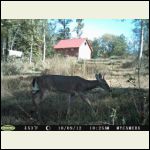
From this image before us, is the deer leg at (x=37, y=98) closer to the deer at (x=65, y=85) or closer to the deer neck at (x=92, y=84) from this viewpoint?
the deer at (x=65, y=85)

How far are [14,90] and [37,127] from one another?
1366 mm

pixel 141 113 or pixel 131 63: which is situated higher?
pixel 131 63

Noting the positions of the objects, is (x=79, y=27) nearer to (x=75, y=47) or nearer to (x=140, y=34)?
(x=75, y=47)

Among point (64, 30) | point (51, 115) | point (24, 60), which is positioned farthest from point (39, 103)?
point (64, 30)

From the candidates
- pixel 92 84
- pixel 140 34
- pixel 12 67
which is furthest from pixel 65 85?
pixel 140 34

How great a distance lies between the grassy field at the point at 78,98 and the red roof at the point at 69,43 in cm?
30

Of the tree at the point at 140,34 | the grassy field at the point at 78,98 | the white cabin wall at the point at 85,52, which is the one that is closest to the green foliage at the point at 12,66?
the grassy field at the point at 78,98

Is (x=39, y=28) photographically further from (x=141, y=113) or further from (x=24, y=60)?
(x=141, y=113)

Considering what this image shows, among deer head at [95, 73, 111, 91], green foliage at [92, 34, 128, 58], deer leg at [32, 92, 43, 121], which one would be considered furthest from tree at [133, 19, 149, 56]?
deer leg at [32, 92, 43, 121]

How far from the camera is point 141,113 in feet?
29.5

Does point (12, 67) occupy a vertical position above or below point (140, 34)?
below

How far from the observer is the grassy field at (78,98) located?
916 cm

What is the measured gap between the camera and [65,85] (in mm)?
9680

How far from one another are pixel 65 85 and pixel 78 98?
0.40m
